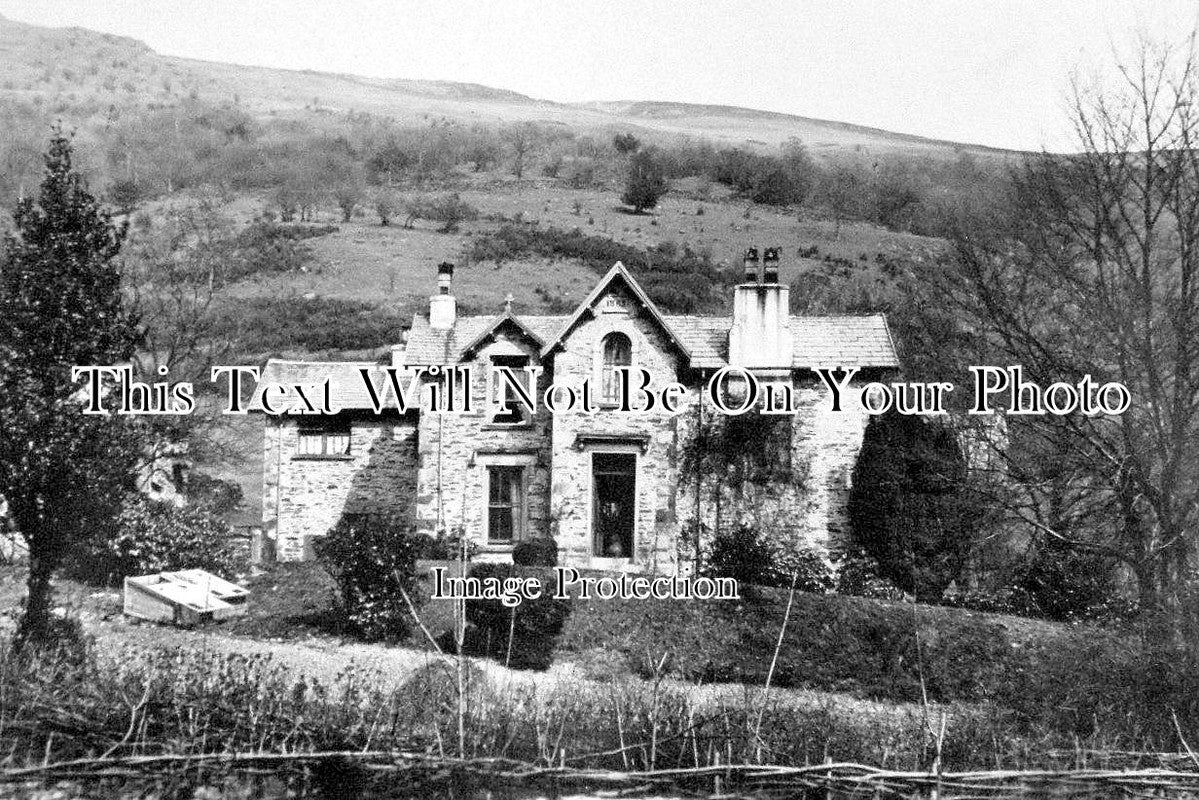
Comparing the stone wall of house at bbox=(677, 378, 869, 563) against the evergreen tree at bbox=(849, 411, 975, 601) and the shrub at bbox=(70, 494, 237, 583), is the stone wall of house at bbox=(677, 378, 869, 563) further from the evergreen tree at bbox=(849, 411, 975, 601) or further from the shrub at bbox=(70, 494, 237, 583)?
the shrub at bbox=(70, 494, 237, 583)

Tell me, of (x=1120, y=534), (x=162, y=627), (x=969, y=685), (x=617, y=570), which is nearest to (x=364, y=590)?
(x=162, y=627)

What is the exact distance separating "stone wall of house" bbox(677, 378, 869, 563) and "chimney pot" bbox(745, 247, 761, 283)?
2.40 m

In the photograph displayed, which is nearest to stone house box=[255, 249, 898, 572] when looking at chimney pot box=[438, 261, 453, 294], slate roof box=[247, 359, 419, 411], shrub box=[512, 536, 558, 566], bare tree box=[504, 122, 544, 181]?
slate roof box=[247, 359, 419, 411]

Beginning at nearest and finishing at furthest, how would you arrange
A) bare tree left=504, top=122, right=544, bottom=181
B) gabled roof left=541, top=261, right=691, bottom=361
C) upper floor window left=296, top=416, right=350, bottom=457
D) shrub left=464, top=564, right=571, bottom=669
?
shrub left=464, top=564, right=571, bottom=669
gabled roof left=541, top=261, right=691, bottom=361
bare tree left=504, top=122, right=544, bottom=181
upper floor window left=296, top=416, right=350, bottom=457

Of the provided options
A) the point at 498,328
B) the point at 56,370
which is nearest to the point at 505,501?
the point at 498,328

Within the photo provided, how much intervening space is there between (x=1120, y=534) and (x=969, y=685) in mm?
2932

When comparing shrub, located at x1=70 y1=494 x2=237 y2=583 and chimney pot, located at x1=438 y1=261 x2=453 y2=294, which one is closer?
shrub, located at x1=70 y1=494 x2=237 y2=583

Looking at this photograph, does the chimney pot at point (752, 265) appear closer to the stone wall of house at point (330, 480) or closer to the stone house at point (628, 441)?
the stone house at point (628, 441)

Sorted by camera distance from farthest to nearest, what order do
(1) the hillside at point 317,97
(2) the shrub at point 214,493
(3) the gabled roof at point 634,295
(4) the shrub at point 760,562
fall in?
1. (3) the gabled roof at point 634,295
2. (4) the shrub at point 760,562
3. (2) the shrub at point 214,493
4. (1) the hillside at point 317,97

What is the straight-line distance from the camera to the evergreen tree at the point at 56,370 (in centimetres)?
1057

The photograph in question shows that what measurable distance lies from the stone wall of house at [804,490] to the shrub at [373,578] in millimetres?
6336

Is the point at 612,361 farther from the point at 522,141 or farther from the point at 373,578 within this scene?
the point at 373,578

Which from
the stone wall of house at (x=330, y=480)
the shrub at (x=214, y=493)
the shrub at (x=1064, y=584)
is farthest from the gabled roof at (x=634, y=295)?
the shrub at (x=1064, y=584)

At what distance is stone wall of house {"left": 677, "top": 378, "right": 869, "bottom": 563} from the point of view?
1781cm
